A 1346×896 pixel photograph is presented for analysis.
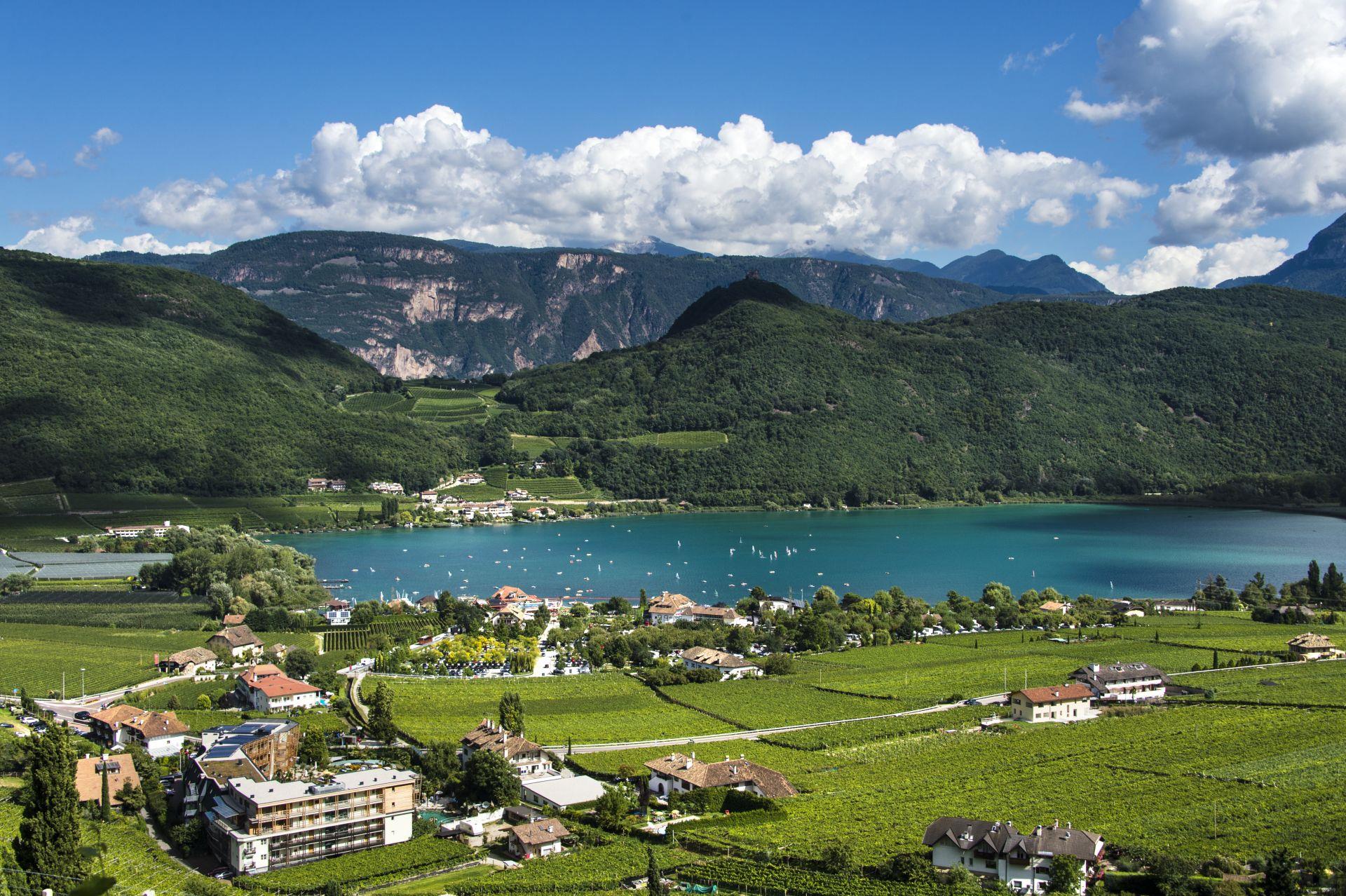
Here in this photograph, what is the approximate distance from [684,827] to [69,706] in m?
22.0

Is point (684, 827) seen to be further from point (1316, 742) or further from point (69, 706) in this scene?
point (69, 706)

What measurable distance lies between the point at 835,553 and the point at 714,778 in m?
51.1

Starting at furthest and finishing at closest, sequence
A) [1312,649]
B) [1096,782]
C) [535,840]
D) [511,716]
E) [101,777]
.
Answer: [1312,649] → [511,716] → [1096,782] → [101,777] → [535,840]

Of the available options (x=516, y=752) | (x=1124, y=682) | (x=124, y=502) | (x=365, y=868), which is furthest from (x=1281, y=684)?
(x=124, y=502)

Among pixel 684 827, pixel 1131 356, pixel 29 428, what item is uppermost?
pixel 1131 356

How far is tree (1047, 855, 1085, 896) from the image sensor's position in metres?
21.6

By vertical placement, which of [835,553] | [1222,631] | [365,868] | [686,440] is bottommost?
[365,868]

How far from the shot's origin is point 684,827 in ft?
83.3

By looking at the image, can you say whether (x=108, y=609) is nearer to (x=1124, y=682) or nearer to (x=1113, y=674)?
(x=1113, y=674)

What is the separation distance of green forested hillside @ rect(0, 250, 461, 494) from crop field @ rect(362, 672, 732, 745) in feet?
198

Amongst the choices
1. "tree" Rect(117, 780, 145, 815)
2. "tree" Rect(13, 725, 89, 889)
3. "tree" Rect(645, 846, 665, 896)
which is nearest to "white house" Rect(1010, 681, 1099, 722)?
"tree" Rect(645, 846, 665, 896)

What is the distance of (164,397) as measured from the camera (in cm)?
10338

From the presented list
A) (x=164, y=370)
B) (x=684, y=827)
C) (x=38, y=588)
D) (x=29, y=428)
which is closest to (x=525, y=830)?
(x=684, y=827)

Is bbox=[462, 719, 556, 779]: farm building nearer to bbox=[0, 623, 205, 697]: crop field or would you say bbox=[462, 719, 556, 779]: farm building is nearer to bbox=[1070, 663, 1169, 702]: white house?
bbox=[0, 623, 205, 697]: crop field
